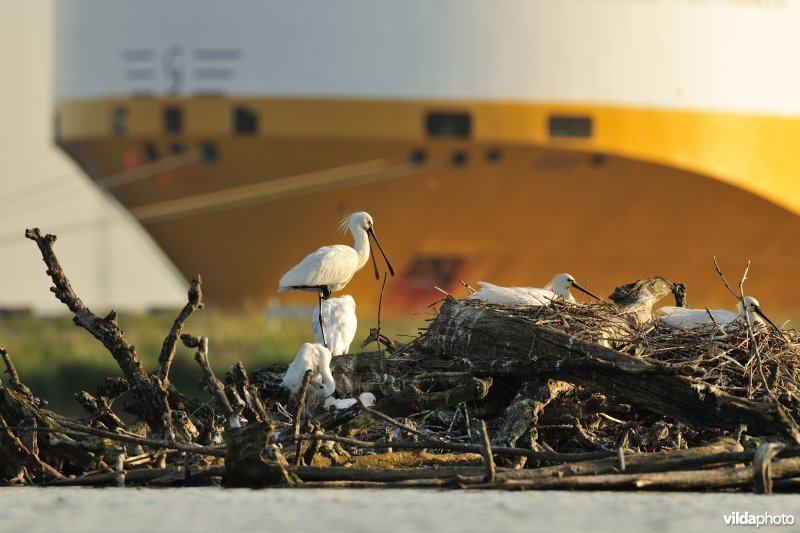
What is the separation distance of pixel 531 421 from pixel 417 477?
3.69 ft

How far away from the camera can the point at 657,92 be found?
32.5 m

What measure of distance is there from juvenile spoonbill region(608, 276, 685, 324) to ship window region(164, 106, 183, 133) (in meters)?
19.5

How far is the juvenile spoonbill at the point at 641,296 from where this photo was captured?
43.5 feet

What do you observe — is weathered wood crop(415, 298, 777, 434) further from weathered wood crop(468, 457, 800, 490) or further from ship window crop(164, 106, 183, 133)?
ship window crop(164, 106, 183, 133)

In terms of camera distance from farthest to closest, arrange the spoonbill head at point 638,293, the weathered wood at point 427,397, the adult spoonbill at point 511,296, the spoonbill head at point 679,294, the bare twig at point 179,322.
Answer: the spoonbill head at point 679,294 → the spoonbill head at point 638,293 → the adult spoonbill at point 511,296 → the weathered wood at point 427,397 → the bare twig at point 179,322

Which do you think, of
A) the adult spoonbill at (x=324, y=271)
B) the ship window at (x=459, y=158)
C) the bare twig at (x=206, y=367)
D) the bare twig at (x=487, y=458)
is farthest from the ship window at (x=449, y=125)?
the bare twig at (x=487, y=458)

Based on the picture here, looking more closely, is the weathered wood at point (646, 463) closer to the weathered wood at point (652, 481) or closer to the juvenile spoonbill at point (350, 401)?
the weathered wood at point (652, 481)

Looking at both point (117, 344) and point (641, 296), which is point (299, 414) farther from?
point (641, 296)

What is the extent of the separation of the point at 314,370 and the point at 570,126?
66.3ft

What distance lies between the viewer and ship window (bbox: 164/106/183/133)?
32.6 m

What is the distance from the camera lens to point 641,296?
13.6 m

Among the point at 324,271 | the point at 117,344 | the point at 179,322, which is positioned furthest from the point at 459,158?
the point at 179,322

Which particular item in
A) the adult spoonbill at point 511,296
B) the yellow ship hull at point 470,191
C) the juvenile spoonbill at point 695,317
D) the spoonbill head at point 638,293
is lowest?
the yellow ship hull at point 470,191

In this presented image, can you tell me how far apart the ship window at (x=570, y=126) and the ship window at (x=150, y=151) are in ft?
22.0
